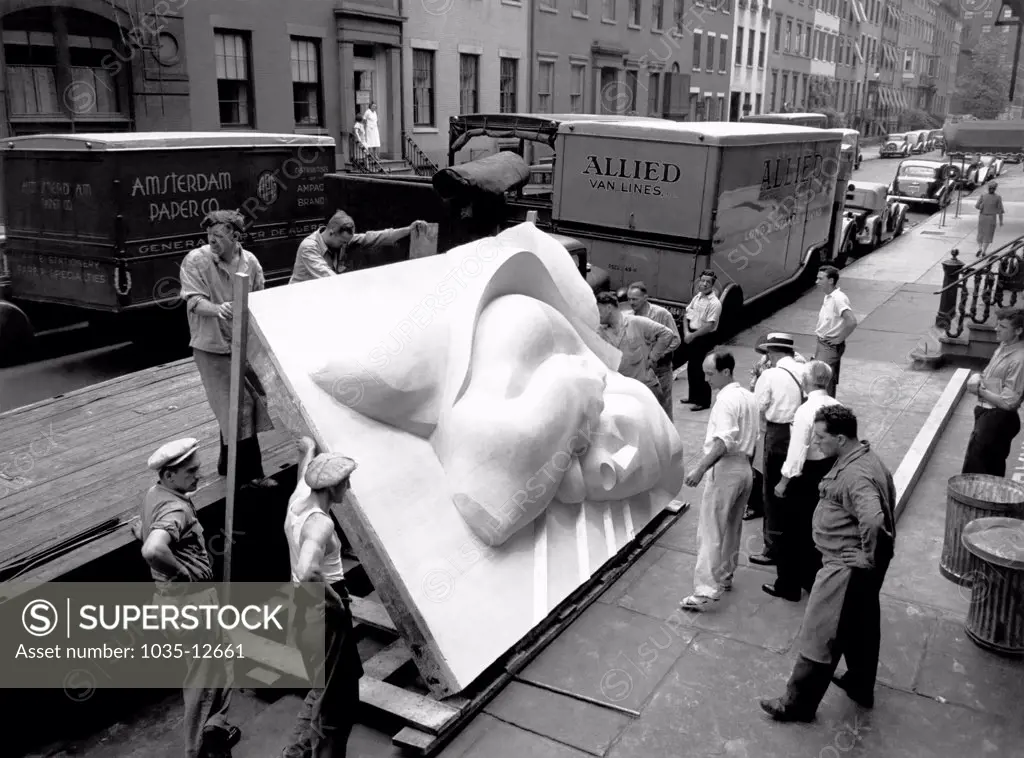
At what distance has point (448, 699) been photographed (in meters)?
4.94

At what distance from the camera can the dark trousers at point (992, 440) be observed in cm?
712

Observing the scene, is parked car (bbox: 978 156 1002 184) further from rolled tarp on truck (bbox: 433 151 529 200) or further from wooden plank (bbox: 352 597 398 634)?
wooden plank (bbox: 352 597 398 634)

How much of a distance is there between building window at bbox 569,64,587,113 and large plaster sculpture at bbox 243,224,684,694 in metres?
28.6

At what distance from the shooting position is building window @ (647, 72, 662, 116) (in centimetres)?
3994

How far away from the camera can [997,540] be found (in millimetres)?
5652

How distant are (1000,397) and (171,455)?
242 inches

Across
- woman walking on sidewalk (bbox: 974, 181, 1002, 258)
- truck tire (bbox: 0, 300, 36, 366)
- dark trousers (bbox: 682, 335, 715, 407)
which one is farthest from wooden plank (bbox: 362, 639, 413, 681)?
woman walking on sidewalk (bbox: 974, 181, 1002, 258)

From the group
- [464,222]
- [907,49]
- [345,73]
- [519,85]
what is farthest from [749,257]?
[907,49]

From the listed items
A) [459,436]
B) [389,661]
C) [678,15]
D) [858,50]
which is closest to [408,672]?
[389,661]

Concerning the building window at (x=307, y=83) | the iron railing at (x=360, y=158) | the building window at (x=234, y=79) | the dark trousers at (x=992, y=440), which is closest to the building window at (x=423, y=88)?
the iron railing at (x=360, y=158)

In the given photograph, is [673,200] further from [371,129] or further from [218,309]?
[371,129]

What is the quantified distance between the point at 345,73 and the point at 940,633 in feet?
70.9

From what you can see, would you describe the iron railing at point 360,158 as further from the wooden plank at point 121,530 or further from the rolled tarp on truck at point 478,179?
the wooden plank at point 121,530

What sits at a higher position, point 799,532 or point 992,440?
point 992,440
